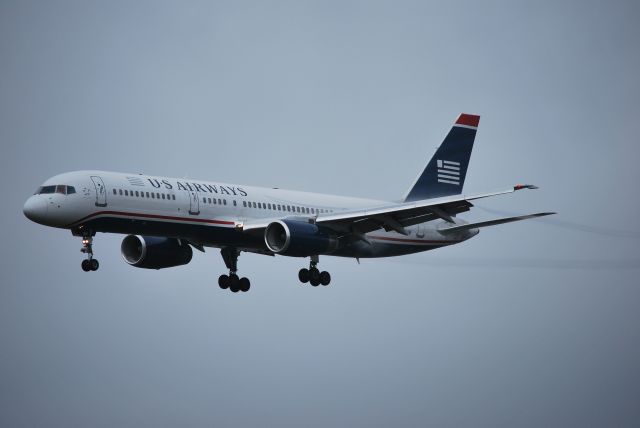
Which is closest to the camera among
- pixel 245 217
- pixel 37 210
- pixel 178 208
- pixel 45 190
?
pixel 37 210

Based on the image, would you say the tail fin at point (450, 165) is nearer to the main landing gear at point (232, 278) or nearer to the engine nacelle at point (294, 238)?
the engine nacelle at point (294, 238)

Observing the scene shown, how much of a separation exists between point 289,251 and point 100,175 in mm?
9821

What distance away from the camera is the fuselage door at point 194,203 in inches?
2313

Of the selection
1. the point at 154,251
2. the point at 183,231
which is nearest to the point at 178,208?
the point at 183,231

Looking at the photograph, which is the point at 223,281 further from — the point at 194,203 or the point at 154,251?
the point at 194,203

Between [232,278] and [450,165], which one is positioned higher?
[450,165]

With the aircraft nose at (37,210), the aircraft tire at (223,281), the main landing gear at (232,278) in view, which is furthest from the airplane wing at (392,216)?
the aircraft nose at (37,210)

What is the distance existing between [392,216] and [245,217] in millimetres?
7355

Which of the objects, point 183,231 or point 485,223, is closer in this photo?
point 183,231

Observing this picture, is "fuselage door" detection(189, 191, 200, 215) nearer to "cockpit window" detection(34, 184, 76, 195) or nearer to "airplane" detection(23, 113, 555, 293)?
"airplane" detection(23, 113, 555, 293)

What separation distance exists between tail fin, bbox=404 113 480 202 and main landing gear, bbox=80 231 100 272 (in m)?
19.8

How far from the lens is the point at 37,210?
55.0m

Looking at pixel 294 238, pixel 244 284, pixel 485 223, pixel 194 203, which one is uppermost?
pixel 485 223

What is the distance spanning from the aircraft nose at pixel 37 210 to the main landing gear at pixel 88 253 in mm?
2277
